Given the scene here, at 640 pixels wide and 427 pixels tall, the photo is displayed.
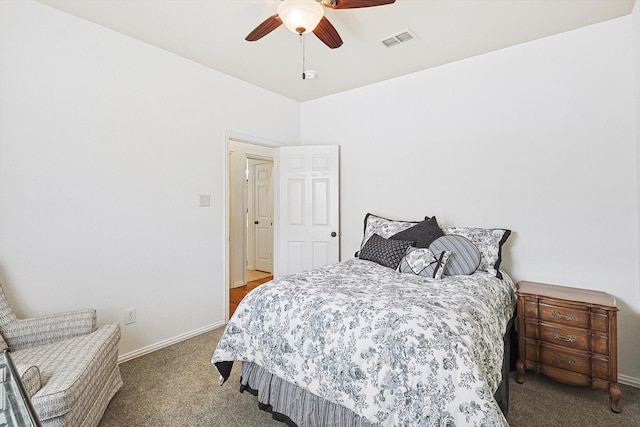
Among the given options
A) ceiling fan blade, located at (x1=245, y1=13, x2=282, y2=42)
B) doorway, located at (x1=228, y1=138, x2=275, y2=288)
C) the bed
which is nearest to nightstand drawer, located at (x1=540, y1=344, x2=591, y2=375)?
the bed

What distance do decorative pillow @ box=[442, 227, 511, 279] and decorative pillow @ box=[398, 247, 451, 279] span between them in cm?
36

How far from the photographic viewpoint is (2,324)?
5.76 ft

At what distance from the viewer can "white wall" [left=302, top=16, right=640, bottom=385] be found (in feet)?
7.26

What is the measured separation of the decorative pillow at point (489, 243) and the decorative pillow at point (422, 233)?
0.20 metres

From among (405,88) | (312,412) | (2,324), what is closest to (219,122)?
(405,88)

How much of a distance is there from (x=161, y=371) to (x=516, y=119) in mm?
3534

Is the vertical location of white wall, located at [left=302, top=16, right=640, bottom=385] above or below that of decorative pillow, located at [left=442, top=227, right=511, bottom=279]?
above

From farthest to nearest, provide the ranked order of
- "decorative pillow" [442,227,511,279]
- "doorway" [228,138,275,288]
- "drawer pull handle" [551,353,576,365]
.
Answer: "doorway" [228,138,275,288] < "decorative pillow" [442,227,511,279] < "drawer pull handle" [551,353,576,365]

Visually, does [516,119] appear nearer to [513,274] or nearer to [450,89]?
[450,89]

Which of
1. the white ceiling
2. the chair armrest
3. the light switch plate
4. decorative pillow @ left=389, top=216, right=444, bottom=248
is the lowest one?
the chair armrest

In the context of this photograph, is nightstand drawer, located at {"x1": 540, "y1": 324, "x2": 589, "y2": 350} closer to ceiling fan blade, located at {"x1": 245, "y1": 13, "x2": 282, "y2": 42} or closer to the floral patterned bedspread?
the floral patterned bedspread

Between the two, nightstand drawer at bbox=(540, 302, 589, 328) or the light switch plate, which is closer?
nightstand drawer at bbox=(540, 302, 589, 328)

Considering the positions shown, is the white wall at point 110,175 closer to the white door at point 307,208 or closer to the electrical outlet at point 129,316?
the electrical outlet at point 129,316

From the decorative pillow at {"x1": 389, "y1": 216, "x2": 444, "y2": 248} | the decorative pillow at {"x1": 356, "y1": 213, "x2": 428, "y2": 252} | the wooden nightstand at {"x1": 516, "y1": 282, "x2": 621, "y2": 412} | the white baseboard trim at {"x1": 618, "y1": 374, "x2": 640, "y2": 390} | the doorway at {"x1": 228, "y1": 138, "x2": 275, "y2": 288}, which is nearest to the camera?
the wooden nightstand at {"x1": 516, "y1": 282, "x2": 621, "y2": 412}
